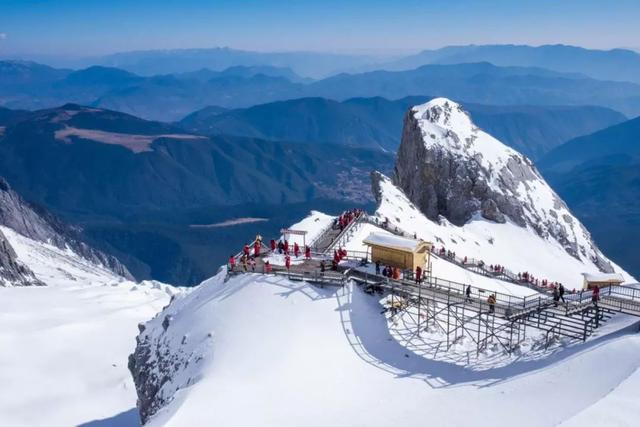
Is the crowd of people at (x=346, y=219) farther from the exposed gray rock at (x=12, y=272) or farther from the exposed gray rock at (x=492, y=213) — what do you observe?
the exposed gray rock at (x=12, y=272)

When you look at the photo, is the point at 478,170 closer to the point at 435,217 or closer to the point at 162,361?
the point at 435,217

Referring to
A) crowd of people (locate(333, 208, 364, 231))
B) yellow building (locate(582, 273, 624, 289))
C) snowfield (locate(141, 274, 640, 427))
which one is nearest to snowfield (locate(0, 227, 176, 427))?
snowfield (locate(141, 274, 640, 427))

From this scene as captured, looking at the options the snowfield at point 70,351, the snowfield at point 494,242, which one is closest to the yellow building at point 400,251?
the snowfield at point 70,351

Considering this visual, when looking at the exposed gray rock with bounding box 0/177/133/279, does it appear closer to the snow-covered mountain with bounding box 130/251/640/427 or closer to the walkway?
the walkway

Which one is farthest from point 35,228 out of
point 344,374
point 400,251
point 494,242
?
point 344,374

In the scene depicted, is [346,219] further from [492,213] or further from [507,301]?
[492,213]

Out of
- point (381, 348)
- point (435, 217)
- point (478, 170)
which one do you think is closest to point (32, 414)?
point (381, 348)
